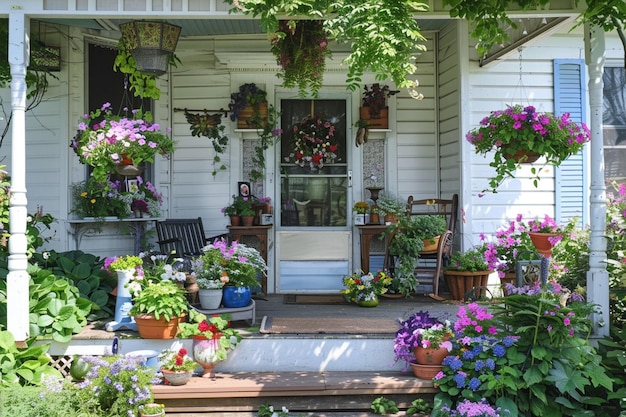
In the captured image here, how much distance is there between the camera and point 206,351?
4289 millimetres

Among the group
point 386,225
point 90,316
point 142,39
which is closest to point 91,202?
point 90,316

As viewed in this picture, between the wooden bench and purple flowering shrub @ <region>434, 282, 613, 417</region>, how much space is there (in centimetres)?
297

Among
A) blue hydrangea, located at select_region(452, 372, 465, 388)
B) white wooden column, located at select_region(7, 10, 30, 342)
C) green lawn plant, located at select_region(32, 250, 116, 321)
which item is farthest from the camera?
green lawn plant, located at select_region(32, 250, 116, 321)

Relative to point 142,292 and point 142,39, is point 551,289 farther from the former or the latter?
point 142,39

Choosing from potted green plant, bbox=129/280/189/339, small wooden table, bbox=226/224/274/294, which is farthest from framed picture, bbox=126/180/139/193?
potted green plant, bbox=129/280/189/339

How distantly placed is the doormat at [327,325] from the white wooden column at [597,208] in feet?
4.58

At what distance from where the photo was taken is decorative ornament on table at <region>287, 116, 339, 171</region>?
6.72m

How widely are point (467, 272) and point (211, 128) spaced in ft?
9.69

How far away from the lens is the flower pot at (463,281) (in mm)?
5789

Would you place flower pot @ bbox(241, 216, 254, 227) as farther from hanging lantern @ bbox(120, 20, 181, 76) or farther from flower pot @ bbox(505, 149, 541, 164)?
flower pot @ bbox(505, 149, 541, 164)

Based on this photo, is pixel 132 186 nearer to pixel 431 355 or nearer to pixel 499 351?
pixel 431 355

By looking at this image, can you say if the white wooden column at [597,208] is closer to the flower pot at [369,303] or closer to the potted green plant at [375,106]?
the flower pot at [369,303]

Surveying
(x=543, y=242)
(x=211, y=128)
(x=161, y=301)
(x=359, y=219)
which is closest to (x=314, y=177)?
(x=359, y=219)

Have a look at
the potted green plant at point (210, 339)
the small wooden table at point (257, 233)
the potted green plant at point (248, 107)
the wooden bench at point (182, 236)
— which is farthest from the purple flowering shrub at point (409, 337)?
the potted green plant at point (248, 107)
